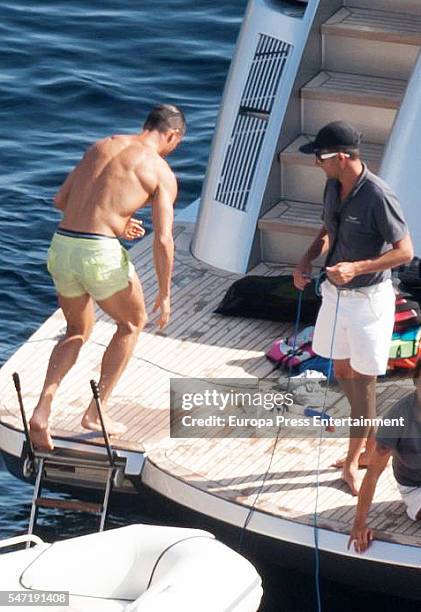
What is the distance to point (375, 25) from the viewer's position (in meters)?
9.21

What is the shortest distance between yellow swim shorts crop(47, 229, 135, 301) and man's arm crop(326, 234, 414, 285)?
99cm

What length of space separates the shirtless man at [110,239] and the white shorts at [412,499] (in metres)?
1.23

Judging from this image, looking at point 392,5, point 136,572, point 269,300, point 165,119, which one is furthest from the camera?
point 392,5

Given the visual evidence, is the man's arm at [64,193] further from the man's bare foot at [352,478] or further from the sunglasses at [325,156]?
the man's bare foot at [352,478]

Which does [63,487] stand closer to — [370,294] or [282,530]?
[282,530]

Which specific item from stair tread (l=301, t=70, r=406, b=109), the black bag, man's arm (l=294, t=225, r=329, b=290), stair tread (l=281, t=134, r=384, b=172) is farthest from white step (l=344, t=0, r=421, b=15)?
man's arm (l=294, t=225, r=329, b=290)

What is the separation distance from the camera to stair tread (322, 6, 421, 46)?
9.05 m

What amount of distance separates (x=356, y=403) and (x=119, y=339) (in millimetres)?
1094

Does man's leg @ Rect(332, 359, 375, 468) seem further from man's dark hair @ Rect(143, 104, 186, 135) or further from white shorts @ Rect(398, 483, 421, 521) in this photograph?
man's dark hair @ Rect(143, 104, 186, 135)

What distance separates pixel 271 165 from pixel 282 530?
8.89ft

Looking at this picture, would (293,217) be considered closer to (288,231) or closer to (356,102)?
(288,231)

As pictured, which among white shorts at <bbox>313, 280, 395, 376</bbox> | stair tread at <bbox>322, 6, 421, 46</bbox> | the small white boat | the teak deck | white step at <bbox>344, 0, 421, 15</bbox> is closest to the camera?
the small white boat

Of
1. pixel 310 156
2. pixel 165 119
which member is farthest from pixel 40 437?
pixel 310 156
